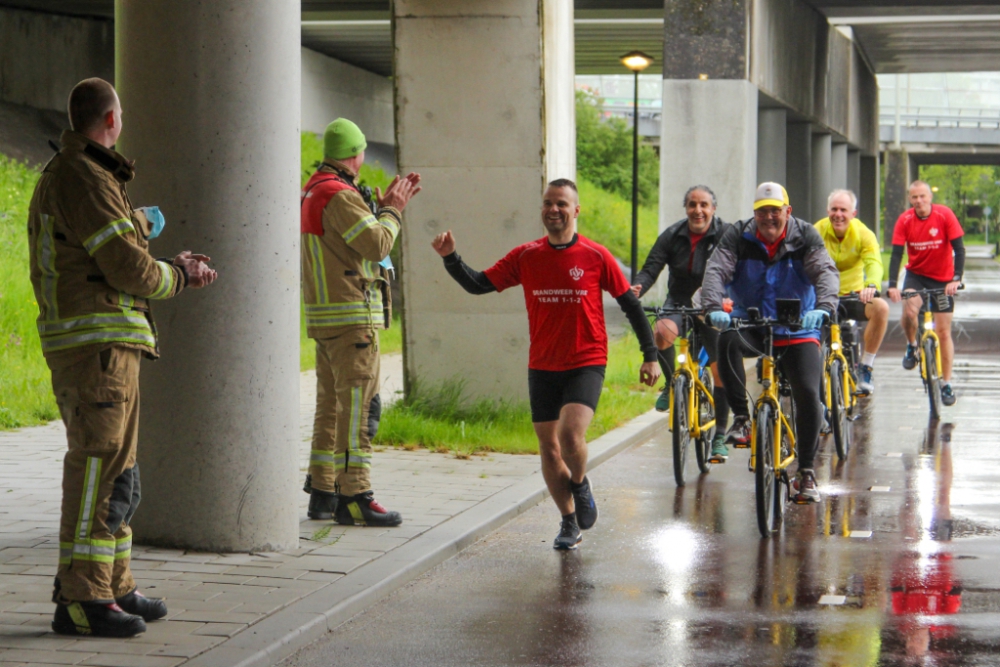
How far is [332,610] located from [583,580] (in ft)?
4.60

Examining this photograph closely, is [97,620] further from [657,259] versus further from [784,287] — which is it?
[657,259]

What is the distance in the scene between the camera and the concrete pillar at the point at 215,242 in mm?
6902

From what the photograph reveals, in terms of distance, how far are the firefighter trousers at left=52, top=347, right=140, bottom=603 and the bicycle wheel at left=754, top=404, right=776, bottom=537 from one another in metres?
3.58

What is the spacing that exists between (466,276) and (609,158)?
48988 mm

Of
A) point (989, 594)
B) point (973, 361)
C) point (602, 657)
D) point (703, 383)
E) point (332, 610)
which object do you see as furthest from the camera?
point (973, 361)

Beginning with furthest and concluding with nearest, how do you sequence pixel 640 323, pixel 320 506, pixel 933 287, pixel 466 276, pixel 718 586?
pixel 933 287
pixel 320 506
pixel 466 276
pixel 640 323
pixel 718 586

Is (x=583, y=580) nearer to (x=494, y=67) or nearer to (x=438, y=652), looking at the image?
(x=438, y=652)

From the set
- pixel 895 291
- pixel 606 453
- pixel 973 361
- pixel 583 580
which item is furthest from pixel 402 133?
pixel 973 361

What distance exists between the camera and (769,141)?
29.3m

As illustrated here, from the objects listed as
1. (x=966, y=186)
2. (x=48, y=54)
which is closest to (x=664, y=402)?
(x=48, y=54)

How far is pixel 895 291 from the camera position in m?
13.1

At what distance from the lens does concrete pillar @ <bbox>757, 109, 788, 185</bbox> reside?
29203mm

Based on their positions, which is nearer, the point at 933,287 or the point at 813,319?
the point at 813,319

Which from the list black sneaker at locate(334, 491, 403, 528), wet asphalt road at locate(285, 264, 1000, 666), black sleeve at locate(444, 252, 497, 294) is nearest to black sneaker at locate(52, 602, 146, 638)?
wet asphalt road at locate(285, 264, 1000, 666)
